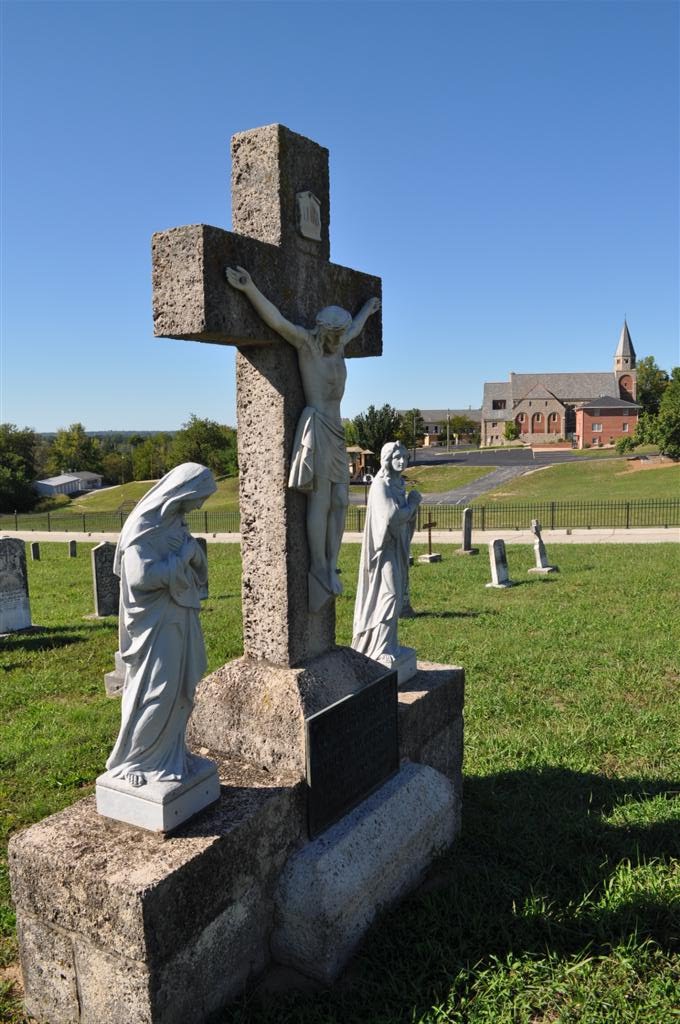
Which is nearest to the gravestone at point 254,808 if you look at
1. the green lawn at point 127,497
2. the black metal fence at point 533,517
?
the black metal fence at point 533,517

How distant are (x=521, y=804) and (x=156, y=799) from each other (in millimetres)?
3031

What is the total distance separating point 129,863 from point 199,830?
326 millimetres

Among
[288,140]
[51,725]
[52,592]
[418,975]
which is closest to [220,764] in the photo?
[418,975]

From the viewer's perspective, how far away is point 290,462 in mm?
3822

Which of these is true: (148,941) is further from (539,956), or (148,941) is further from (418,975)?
(539,956)

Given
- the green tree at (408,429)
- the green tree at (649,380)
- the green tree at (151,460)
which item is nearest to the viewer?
the green tree at (408,429)

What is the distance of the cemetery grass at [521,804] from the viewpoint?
3346mm

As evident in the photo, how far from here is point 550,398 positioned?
8438 cm

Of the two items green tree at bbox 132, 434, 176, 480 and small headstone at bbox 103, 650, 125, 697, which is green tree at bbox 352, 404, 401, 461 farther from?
small headstone at bbox 103, 650, 125, 697

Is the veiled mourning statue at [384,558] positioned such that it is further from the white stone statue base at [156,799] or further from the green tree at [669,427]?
the green tree at [669,427]

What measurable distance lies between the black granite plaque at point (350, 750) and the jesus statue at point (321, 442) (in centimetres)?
58

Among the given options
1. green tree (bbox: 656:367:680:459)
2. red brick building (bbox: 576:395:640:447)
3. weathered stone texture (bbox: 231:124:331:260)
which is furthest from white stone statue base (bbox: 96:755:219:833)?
red brick building (bbox: 576:395:640:447)

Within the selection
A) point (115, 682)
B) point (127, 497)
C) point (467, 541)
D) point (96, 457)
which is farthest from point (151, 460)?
point (115, 682)

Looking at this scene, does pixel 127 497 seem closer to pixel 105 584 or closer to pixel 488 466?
pixel 488 466
